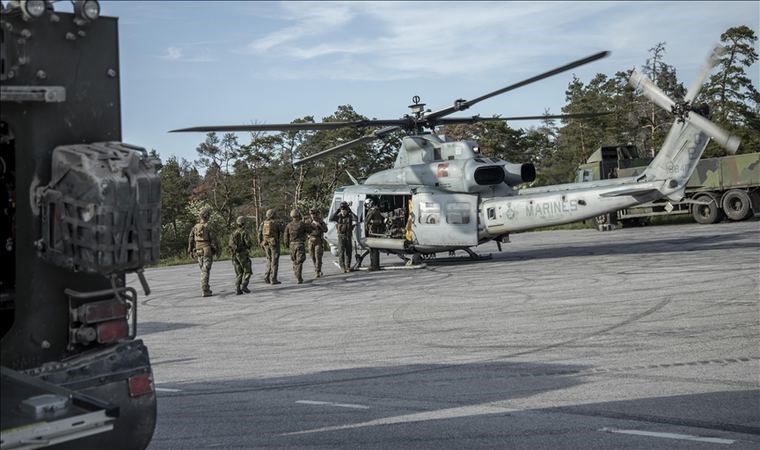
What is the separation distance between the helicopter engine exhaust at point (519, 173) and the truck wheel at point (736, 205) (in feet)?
45.5

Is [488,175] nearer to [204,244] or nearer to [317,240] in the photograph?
[317,240]

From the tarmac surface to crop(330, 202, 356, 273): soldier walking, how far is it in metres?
3.35

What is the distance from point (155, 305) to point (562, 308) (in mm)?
8780

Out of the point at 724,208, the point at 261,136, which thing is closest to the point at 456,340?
the point at 724,208

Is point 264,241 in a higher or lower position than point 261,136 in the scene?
lower

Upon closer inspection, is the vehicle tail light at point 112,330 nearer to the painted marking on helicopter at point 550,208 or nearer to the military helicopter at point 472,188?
the military helicopter at point 472,188

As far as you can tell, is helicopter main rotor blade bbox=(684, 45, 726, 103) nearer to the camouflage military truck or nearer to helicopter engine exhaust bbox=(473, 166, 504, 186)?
helicopter engine exhaust bbox=(473, 166, 504, 186)

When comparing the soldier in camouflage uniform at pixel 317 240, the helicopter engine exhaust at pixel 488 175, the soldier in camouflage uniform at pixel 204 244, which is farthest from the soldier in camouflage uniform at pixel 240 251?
the helicopter engine exhaust at pixel 488 175

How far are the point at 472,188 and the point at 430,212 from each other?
1197 mm

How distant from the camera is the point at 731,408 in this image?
20.7ft

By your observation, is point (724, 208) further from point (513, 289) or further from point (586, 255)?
point (513, 289)

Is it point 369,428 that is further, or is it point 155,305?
point 155,305

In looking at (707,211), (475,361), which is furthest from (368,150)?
(475,361)

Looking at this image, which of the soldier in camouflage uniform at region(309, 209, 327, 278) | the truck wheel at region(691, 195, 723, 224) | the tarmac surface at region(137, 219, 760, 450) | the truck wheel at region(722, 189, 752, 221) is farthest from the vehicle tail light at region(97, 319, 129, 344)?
the truck wheel at region(691, 195, 723, 224)
